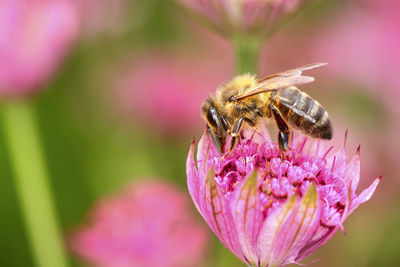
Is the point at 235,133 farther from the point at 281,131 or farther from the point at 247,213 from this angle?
the point at 247,213

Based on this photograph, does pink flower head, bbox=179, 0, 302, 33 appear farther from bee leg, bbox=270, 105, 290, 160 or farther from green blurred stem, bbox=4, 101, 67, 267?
green blurred stem, bbox=4, 101, 67, 267

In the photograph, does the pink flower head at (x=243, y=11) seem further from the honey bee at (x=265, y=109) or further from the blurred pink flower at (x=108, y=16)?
the blurred pink flower at (x=108, y=16)

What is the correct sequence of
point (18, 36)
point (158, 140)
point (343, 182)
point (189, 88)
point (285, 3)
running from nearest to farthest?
point (343, 182) < point (285, 3) < point (18, 36) < point (158, 140) < point (189, 88)

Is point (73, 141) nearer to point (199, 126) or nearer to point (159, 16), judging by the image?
point (199, 126)

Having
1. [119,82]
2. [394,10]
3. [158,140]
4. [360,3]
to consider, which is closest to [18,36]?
[158,140]

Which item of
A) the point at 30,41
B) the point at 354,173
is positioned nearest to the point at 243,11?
the point at 354,173

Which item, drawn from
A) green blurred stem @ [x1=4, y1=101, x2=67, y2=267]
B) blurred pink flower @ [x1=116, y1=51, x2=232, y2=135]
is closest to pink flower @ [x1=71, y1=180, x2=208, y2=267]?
green blurred stem @ [x1=4, y1=101, x2=67, y2=267]
